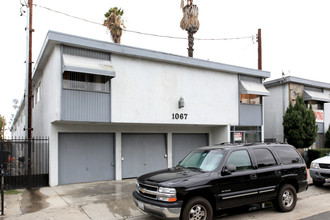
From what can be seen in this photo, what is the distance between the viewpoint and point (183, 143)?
1476cm

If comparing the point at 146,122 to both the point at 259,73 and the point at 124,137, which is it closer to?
the point at 124,137

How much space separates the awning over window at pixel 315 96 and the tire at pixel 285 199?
522 inches

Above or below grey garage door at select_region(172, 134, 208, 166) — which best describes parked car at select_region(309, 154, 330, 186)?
below

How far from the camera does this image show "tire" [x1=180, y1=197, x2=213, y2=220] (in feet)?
18.8

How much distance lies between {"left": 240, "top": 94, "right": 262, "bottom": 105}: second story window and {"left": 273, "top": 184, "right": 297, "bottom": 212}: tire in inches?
333

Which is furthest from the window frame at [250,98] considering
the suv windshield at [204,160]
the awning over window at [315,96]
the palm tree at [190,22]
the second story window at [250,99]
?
the suv windshield at [204,160]

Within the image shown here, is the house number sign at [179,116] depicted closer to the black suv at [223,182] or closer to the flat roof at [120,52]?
the flat roof at [120,52]

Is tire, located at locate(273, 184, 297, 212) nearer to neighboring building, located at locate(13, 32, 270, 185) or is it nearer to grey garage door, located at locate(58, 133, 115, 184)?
neighboring building, located at locate(13, 32, 270, 185)

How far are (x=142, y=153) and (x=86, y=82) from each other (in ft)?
14.7

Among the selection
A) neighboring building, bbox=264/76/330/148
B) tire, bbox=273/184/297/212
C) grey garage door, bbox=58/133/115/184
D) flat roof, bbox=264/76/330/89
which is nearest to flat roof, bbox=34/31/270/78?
grey garage door, bbox=58/133/115/184

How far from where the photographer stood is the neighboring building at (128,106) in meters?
10.6

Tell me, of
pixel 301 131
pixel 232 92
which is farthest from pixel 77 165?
pixel 301 131

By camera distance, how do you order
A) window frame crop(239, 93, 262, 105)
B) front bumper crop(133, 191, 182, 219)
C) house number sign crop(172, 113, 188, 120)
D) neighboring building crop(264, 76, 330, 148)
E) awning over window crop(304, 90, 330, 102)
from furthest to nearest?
awning over window crop(304, 90, 330, 102) < neighboring building crop(264, 76, 330, 148) < window frame crop(239, 93, 262, 105) < house number sign crop(172, 113, 188, 120) < front bumper crop(133, 191, 182, 219)

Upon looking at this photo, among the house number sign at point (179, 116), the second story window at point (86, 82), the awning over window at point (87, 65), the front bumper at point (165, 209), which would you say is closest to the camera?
the front bumper at point (165, 209)
